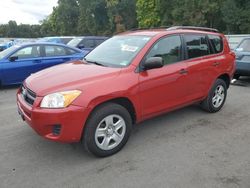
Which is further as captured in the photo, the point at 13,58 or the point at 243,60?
the point at 243,60

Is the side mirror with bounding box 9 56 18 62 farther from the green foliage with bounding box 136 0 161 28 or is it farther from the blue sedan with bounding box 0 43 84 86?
the green foliage with bounding box 136 0 161 28

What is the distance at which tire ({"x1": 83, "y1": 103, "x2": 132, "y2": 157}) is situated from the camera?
3.97 meters

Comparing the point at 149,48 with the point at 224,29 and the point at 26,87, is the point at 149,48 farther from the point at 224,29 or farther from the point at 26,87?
the point at 224,29

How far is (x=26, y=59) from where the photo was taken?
906 cm

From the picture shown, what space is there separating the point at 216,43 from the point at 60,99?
12.2 ft

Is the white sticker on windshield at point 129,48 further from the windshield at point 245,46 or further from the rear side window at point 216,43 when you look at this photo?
the windshield at point 245,46

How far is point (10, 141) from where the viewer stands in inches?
188

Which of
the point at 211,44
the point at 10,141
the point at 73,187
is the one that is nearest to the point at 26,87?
the point at 10,141

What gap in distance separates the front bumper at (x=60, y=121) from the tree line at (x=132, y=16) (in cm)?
3774

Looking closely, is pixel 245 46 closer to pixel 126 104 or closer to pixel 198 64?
pixel 198 64

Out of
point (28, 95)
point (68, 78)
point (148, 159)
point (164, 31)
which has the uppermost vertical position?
point (164, 31)

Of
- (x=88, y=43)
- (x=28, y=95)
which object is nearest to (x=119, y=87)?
(x=28, y=95)

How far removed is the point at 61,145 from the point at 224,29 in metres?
42.2

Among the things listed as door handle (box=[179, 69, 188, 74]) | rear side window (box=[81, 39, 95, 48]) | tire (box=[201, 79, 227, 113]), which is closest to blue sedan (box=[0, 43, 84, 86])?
tire (box=[201, 79, 227, 113])
